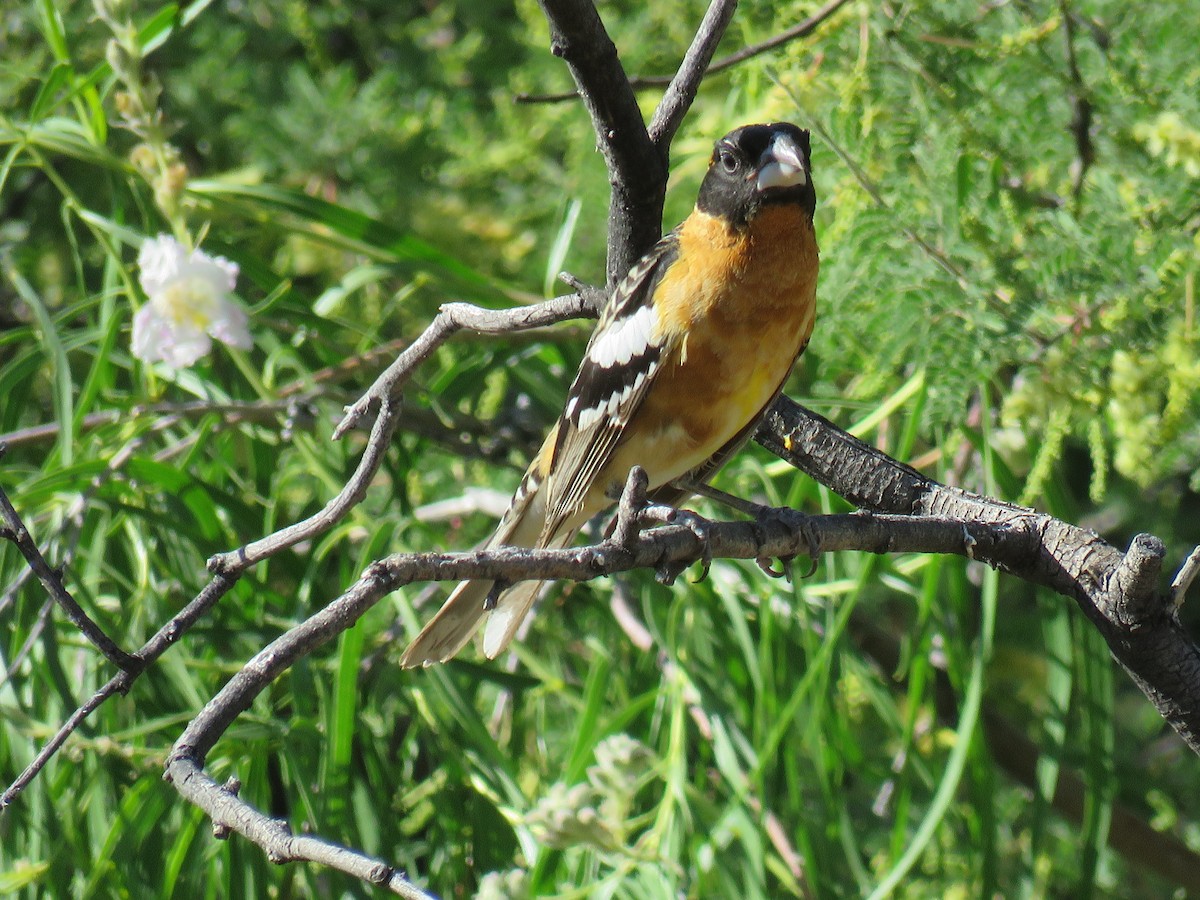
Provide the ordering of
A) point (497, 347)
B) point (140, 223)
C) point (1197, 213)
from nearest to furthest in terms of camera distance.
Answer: point (1197, 213) → point (497, 347) → point (140, 223)

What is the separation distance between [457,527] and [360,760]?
3.43 ft

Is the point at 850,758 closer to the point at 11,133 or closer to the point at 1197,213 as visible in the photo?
the point at 1197,213

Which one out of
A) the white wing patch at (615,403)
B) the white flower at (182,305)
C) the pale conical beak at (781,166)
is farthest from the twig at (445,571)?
the white flower at (182,305)

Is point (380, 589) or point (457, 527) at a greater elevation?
point (457, 527)

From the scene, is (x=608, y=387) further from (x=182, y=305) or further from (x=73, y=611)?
(x=73, y=611)

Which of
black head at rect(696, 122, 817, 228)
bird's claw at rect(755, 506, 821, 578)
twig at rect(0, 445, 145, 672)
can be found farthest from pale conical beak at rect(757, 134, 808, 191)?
twig at rect(0, 445, 145, 672)

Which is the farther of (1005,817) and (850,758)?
(1005,817)

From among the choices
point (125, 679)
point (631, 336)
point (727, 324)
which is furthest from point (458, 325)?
point (125, 679)

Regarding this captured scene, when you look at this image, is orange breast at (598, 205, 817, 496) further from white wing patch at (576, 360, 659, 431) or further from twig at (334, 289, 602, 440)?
twig at (334, 289, 602, 440)

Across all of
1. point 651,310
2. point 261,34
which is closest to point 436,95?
point 261,34

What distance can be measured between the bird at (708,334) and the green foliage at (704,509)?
0.20 m

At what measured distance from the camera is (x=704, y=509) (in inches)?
129

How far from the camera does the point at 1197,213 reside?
8.78 ft

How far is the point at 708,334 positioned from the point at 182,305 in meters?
1.12
